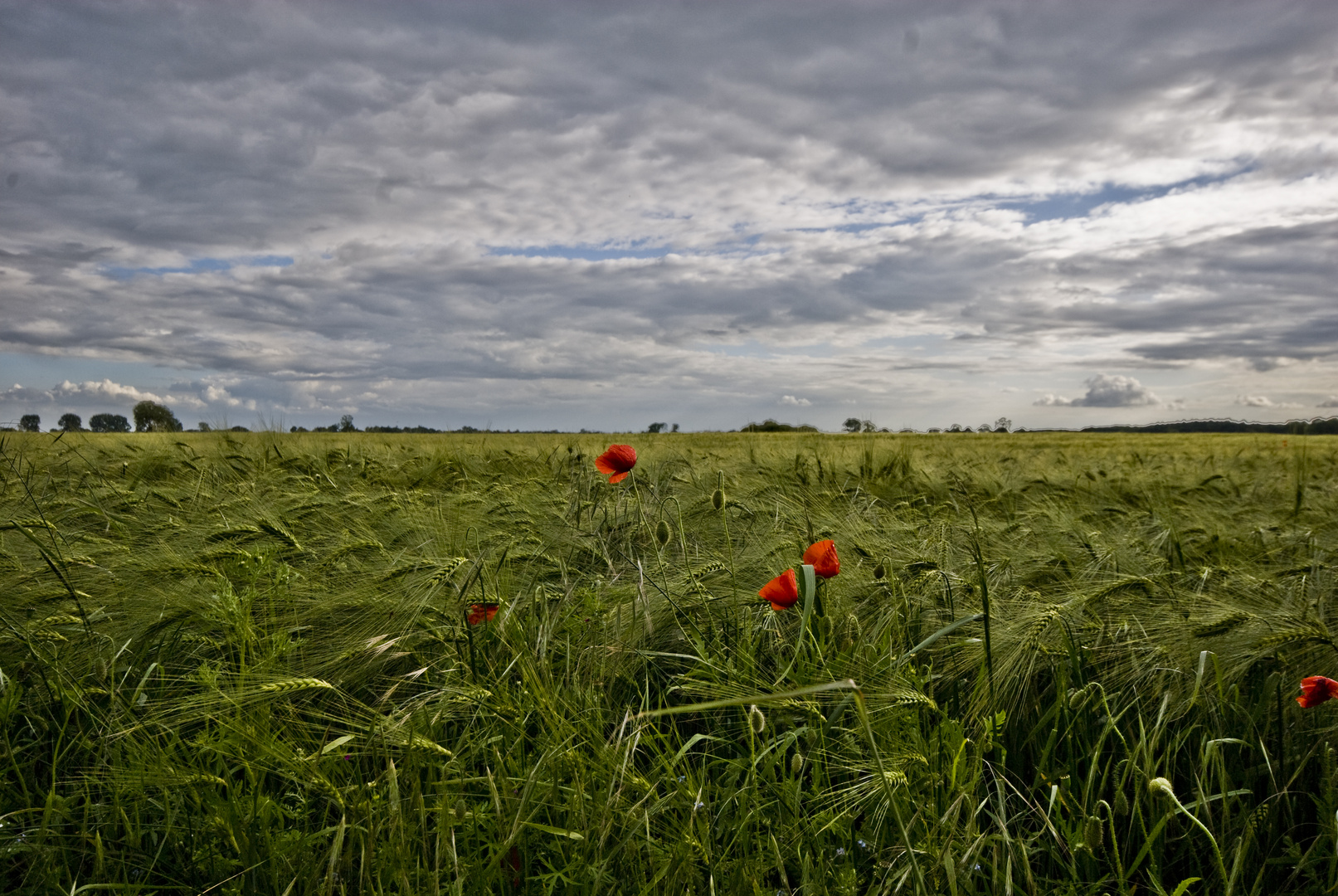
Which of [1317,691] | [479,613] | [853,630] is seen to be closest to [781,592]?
[853,630]

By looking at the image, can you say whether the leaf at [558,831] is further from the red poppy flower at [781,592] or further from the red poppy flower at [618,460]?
the red poppy flower at [618,460]

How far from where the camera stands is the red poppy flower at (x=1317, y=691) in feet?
4.67

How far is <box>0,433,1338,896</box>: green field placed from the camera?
1312 mm

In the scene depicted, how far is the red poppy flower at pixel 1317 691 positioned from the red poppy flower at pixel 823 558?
37.0 inches

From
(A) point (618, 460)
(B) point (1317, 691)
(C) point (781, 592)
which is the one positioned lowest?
(B) point (1317, 691)

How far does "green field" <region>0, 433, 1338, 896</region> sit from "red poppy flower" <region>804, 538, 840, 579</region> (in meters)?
0.18

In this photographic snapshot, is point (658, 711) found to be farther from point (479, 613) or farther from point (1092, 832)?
point (479, 613)

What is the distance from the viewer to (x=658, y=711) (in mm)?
778

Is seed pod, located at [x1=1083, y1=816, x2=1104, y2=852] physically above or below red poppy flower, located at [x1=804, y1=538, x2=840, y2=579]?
below

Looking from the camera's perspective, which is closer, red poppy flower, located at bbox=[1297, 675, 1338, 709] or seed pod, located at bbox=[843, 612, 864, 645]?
red poppy flower, located at bbox=[1297, 675, 1338, 709]

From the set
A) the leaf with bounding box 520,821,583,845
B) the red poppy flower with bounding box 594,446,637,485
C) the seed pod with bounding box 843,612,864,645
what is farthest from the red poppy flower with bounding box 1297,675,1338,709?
the red poppy flower with bounding box 594,446,637,485

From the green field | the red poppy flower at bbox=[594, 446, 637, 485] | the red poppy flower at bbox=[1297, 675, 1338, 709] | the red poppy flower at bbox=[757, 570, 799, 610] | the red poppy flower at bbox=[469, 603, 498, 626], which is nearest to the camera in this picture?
the green field

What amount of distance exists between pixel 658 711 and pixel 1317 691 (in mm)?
1490

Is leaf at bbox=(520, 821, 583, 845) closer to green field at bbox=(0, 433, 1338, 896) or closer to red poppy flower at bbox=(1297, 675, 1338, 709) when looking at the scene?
green field at bbox=(0, 433, 1338, 896)
